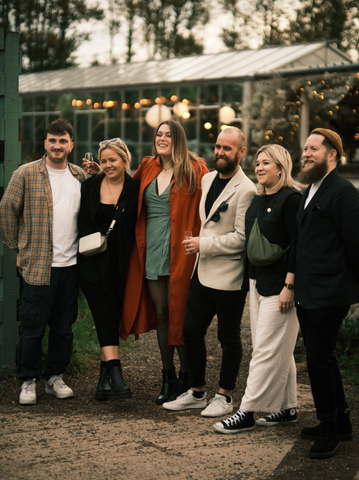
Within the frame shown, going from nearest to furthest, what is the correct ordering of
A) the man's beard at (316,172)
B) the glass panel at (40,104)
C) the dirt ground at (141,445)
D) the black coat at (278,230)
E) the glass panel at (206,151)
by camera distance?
the dirt ground at (141,445), the man's beard at (316,172), the black coat at (278,230), the glass panel at (206,151), the glass panel at (40,104)

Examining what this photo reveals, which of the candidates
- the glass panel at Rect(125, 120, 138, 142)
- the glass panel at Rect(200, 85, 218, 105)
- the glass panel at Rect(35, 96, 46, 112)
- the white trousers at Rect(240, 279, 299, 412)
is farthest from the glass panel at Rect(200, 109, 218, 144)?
the white trousers at Rect(240, 279, 299, 412)

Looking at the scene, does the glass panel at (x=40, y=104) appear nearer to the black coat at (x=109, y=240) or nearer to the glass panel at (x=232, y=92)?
the glass panel at (x=232, y=92)

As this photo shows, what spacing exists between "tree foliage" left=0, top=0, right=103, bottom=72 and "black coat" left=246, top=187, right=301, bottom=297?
29.3 metres

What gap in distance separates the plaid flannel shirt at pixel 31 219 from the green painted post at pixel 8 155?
40 cm

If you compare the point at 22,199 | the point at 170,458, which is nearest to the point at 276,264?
the point at 170,458

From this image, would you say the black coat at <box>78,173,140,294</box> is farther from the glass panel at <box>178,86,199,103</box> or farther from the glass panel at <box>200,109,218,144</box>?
the glass panel at <box>178,86,199,103</box>

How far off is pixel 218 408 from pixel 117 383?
0.74 meters

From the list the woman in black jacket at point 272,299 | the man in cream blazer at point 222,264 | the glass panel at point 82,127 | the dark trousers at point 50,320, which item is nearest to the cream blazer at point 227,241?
the man in cream blazer at point 222,264

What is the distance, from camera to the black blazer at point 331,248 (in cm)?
346

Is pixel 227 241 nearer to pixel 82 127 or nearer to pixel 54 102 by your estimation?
pixel 82 127

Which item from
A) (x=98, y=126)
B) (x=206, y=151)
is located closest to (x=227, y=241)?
(x=206, y=151)

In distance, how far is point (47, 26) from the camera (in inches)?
1323

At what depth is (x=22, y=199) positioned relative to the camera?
178 inches

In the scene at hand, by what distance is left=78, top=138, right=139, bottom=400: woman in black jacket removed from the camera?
4.55m
